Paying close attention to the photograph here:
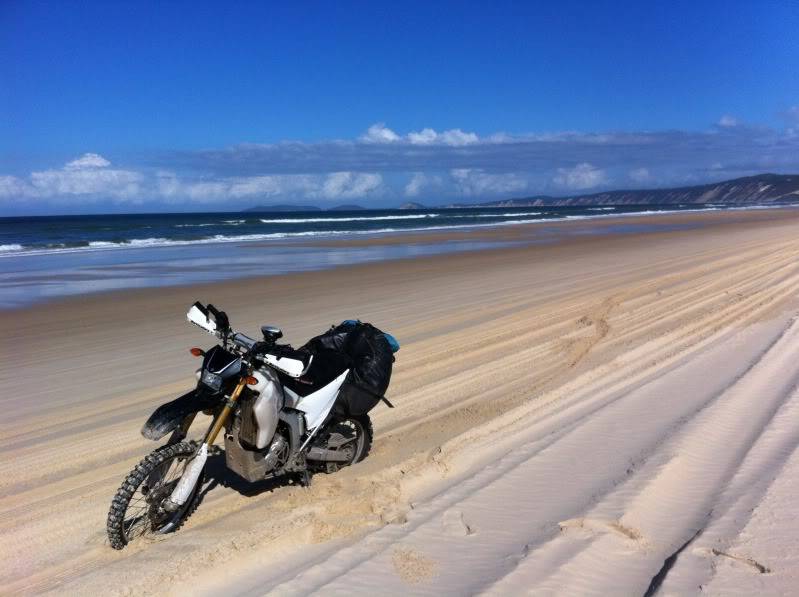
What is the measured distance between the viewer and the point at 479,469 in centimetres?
472

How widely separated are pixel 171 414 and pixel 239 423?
1.53 feet

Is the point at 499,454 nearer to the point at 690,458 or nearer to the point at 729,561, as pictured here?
the point at 690,458

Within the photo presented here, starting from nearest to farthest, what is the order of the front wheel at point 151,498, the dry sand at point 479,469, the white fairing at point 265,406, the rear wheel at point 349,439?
the dry sand at point 479,469 → the front wheel at point 151,498 → the white fairing at point 265,406 → the rear wheel at point 349,439

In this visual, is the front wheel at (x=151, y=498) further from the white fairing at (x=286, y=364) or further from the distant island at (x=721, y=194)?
the distant island at (x=721, y=194)

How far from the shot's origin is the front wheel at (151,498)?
12.2ft

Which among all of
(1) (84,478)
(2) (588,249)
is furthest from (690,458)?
(2) (588,249)

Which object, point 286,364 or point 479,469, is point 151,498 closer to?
point 286,364

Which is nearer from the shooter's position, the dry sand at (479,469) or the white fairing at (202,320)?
the dry sand at (479,469)

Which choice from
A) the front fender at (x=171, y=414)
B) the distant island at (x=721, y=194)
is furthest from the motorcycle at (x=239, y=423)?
the distant island at (x=721, y=194)

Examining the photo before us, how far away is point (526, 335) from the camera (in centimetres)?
944

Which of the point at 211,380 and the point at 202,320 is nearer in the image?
the point at 211,380

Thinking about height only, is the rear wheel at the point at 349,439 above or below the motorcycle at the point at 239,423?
below

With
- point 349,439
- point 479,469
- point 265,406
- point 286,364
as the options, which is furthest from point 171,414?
point 479,469

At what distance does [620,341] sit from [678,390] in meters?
2.34
